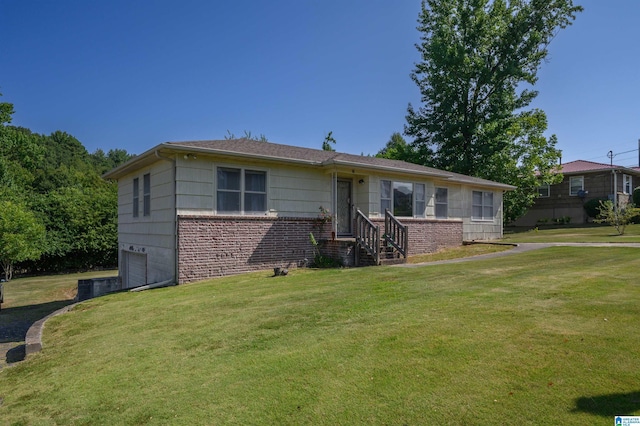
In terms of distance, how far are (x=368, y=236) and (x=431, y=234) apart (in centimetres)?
479

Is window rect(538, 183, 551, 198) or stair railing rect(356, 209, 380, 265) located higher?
window rect(538, 183, 551, 198)

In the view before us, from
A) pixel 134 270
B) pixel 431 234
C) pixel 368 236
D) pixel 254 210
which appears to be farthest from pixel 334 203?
pixel 134 270

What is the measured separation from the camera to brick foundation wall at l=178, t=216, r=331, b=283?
1070cm

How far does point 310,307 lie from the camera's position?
632cm

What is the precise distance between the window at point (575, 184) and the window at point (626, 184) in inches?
108

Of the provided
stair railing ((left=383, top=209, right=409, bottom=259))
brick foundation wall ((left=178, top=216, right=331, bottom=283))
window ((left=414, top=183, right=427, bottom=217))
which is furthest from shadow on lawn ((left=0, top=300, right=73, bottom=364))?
window ((left=414, top=183, right=427, bottom=217))

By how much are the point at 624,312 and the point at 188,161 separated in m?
9.87

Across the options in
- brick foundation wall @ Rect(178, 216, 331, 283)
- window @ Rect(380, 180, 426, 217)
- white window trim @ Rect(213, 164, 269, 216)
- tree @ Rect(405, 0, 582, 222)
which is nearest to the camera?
brick foundation wall @ Rect(178, 216, 331, 283)

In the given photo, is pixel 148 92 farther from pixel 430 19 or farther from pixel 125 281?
pixel 430 19

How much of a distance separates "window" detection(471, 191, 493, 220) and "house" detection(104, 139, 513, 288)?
3743 mm

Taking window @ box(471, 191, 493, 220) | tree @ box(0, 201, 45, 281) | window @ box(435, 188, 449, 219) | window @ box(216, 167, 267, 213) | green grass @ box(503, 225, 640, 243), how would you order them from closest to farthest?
window @ box(216, 167, 267, 213)
green grass @ box(503, 225, 640, 243)
window @ box(435, 188, 449, 219)
tree @ box(0, 201, 45, 281)
window @ box(471, 191, 493, 220)

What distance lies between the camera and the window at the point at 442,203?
56.0 ft

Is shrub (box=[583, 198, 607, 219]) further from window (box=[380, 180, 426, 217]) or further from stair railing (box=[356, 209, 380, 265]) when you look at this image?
stair railing (box=[356, 209, 380, 265])

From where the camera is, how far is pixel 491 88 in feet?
93.6
